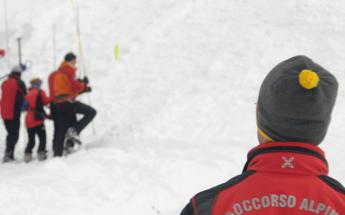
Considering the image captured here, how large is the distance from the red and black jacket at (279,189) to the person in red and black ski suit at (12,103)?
7648 mm

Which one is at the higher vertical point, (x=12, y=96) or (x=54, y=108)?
(x=12, y=96)

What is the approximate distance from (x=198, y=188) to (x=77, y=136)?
3.26 metres

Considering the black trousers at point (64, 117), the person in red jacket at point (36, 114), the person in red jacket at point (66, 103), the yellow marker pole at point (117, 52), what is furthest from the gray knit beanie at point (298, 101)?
the yellow marker pole at point (117, 52)

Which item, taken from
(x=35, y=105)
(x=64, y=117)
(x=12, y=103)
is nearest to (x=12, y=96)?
(x=12, y=103)

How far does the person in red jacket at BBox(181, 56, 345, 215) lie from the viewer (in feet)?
5.11

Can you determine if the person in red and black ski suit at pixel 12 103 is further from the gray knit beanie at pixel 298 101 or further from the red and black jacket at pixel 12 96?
the gray knit beanie at pixel 298 101

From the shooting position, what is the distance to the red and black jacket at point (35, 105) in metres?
8.52

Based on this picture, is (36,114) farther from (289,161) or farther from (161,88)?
(289,161)

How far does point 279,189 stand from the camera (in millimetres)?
1567

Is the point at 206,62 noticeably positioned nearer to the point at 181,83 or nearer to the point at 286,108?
the point at 181,83

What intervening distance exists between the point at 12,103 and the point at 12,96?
12 centimetres

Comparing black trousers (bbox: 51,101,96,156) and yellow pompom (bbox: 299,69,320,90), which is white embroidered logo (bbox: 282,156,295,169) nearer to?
yellow pompom (bbox: 299,69,320,90)

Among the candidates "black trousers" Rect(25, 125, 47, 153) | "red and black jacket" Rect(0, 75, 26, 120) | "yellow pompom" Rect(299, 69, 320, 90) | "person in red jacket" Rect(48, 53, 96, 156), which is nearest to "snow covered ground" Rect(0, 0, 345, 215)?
"black trousers" Rect(25, 125, 47, 153)

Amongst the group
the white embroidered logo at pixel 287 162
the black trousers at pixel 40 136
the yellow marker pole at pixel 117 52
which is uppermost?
the white embroidered logo at pixel 287 162
